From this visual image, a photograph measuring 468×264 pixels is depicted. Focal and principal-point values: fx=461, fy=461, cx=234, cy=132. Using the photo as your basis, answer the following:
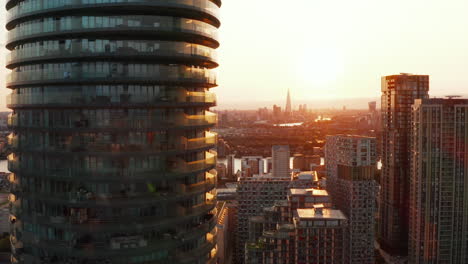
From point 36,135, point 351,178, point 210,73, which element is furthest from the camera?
point 351,178

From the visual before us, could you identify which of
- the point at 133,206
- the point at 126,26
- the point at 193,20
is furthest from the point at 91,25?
the point at 133,206

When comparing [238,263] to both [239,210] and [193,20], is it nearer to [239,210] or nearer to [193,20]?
[239,210]

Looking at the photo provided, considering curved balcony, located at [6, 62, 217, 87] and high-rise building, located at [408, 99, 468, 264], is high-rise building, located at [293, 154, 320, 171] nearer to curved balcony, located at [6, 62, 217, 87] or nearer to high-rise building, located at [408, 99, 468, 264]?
high-rise building, located at [408, 99, 468, 264]

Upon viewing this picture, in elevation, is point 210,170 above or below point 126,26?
below

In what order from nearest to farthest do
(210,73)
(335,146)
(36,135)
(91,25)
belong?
(91,25) < (36,135) < (210,73) < (335,146)

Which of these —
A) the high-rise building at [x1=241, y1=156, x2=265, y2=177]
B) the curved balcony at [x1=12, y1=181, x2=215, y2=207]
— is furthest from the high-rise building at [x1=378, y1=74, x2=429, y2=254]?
the curved balcony at [x1=12, y1=181, x2=215, y2=207]

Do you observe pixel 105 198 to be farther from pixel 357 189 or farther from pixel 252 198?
pixel 252 198

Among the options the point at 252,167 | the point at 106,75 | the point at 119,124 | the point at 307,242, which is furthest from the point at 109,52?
the point at 252,167

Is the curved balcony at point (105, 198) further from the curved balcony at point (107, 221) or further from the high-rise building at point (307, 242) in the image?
the high-rise building at point (307, 242)
